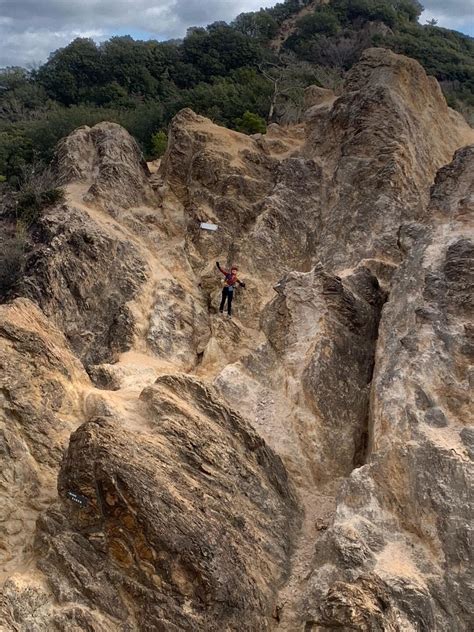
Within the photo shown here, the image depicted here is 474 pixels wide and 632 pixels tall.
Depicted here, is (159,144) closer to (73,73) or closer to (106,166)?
(106,166)

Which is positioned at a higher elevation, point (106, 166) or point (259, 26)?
point (259, 26)

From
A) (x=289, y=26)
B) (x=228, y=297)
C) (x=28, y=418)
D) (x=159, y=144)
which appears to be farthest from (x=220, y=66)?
(x=28, y=418)

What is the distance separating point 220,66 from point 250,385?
52342mm

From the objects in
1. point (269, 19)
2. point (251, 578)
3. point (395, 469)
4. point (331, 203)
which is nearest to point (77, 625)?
point (251, 578)

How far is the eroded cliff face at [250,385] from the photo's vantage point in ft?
30.4

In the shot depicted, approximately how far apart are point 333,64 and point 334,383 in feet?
185

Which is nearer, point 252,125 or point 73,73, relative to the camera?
point 252,125

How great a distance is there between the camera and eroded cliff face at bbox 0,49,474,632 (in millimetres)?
9273

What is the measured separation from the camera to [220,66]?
59.2m

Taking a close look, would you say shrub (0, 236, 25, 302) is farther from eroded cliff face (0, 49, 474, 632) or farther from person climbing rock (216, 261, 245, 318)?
person climbing rock (216, 261, 245, 318)

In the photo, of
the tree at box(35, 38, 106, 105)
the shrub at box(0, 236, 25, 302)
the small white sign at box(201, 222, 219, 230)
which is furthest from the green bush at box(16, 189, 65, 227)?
the tree at box(35, 38, 106, 105)

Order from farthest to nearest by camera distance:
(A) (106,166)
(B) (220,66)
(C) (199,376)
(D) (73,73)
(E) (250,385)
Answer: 1. (D) (73,73)
2. (B) (220,66)
3. (A) (106,166)
4. (C) (199,376)
5. (E) (250,385)

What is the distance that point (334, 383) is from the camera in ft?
44.7

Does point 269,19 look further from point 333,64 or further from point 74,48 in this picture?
point 74,48
